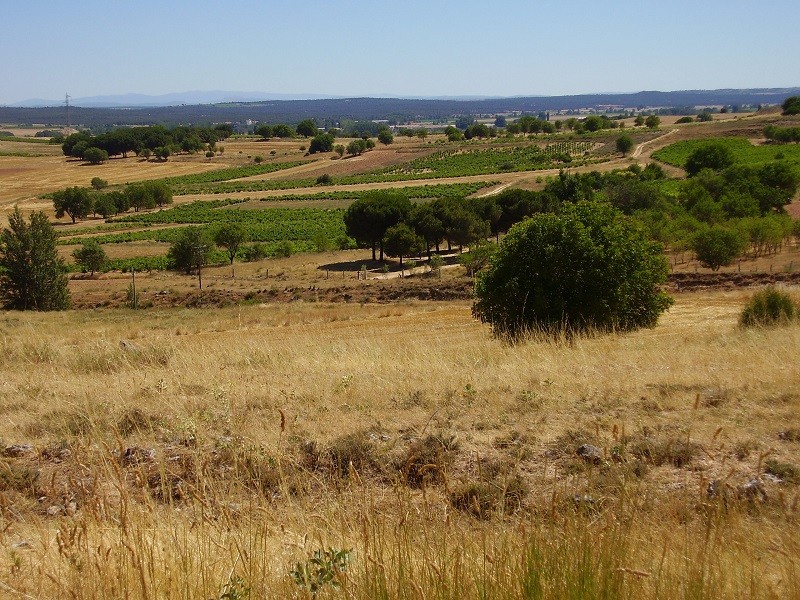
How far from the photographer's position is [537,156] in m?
129

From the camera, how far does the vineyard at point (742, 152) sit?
303 ft

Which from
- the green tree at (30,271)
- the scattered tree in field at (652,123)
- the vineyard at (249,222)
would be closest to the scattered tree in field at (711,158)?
the vineyard at (249,222)

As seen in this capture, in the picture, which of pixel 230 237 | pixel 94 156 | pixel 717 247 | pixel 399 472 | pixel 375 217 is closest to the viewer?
pixel 399 472

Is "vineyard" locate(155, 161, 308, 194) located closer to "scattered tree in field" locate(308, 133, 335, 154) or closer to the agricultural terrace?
"scattered tree in field" locate(308, 133, 335, 154)

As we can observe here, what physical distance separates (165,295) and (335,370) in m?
34.1

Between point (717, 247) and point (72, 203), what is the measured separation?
78.3 m

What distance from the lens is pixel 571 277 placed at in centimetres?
1747

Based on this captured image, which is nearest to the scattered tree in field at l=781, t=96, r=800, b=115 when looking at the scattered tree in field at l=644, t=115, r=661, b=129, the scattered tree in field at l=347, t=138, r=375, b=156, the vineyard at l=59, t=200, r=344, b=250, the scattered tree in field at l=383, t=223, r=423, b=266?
the scattered tree in field at l=644, t=115, r=661, b=129

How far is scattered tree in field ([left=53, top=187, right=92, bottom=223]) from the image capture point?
93500mm

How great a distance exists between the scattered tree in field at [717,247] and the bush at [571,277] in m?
23.6

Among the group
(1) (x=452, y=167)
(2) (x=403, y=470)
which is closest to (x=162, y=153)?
(1) (x=452, y=167)

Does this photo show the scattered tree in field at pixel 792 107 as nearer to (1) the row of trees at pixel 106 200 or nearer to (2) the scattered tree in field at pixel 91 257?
(1) the row of trees at pixel 106 200

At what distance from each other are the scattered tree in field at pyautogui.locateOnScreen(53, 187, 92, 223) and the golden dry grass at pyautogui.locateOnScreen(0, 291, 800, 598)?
88263 mm

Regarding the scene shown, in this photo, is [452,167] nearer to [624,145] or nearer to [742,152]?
[624,145]
